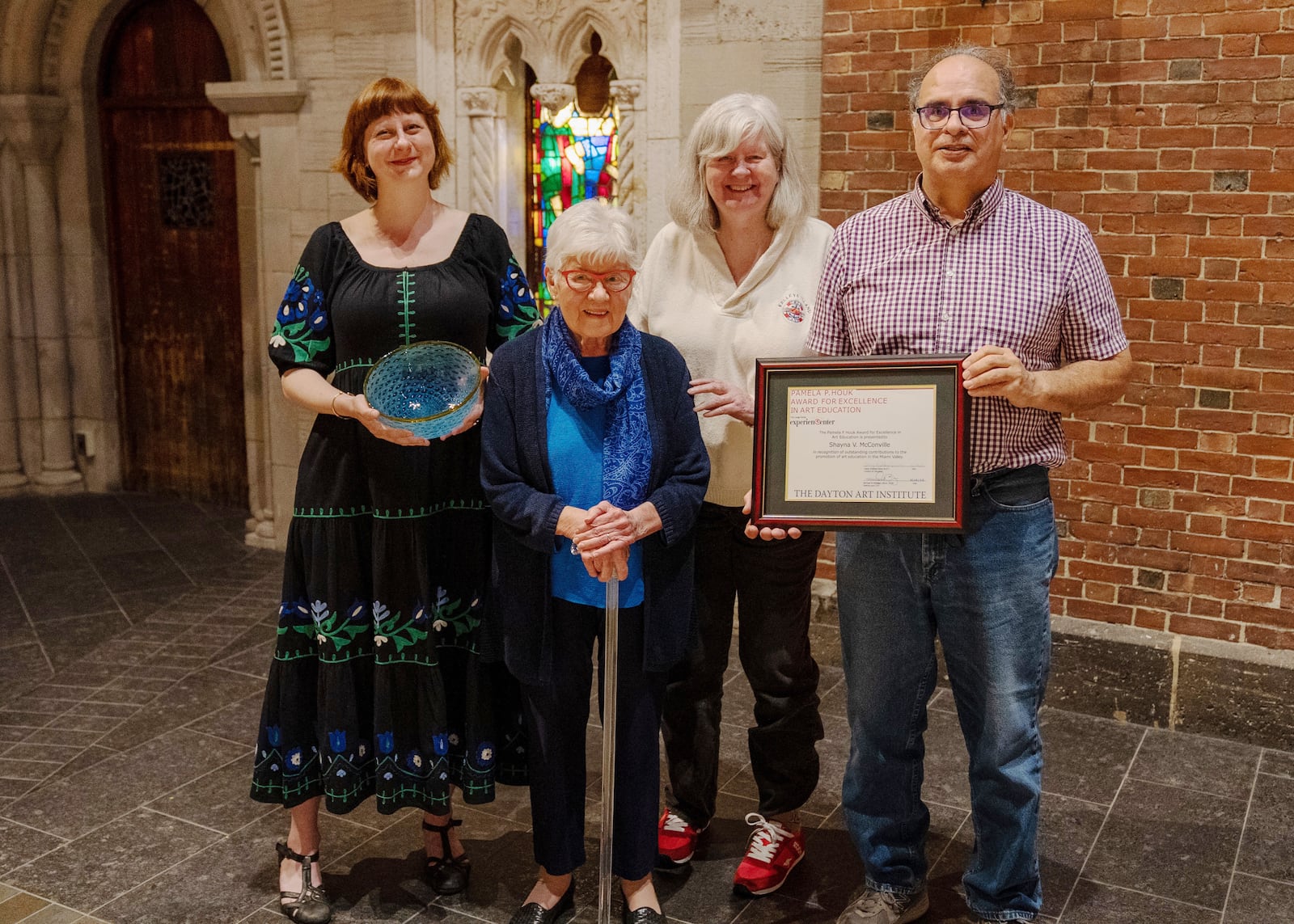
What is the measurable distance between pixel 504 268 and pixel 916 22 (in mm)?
2359

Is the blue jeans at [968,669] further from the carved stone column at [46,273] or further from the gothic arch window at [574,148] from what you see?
the carved stone column at [46,273]

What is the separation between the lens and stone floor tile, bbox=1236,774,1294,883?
330cm

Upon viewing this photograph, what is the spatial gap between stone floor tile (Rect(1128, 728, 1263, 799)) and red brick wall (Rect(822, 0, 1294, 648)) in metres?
0.42

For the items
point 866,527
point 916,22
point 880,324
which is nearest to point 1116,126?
point 916,22

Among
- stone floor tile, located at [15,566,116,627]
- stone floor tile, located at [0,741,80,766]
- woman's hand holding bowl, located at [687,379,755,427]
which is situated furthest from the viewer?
stone floor tile, located at [15,566,116,627]

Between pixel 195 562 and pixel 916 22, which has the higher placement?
pixel 916 22

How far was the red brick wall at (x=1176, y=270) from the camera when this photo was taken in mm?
4086

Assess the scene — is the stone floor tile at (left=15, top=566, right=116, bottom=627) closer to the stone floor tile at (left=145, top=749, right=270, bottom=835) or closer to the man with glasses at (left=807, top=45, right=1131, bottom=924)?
the stone floor tile at (left=145, top=749, right=270, bottom=835)

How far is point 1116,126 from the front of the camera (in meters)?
4.29

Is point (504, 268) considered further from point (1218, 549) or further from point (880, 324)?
point (1218, 549)

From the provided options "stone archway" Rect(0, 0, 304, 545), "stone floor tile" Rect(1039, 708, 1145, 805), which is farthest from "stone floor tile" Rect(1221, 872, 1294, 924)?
"stone archway" Rect(0, 0, 304, 545)

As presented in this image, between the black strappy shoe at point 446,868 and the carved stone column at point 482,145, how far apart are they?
10.5 ft

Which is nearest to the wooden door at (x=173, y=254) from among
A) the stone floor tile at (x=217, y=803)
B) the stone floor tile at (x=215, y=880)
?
the stone floor tile at (x=217, y=803)

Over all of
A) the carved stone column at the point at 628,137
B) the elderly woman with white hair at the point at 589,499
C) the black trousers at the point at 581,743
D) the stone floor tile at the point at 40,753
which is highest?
the carved stone column at the point at 628,137
